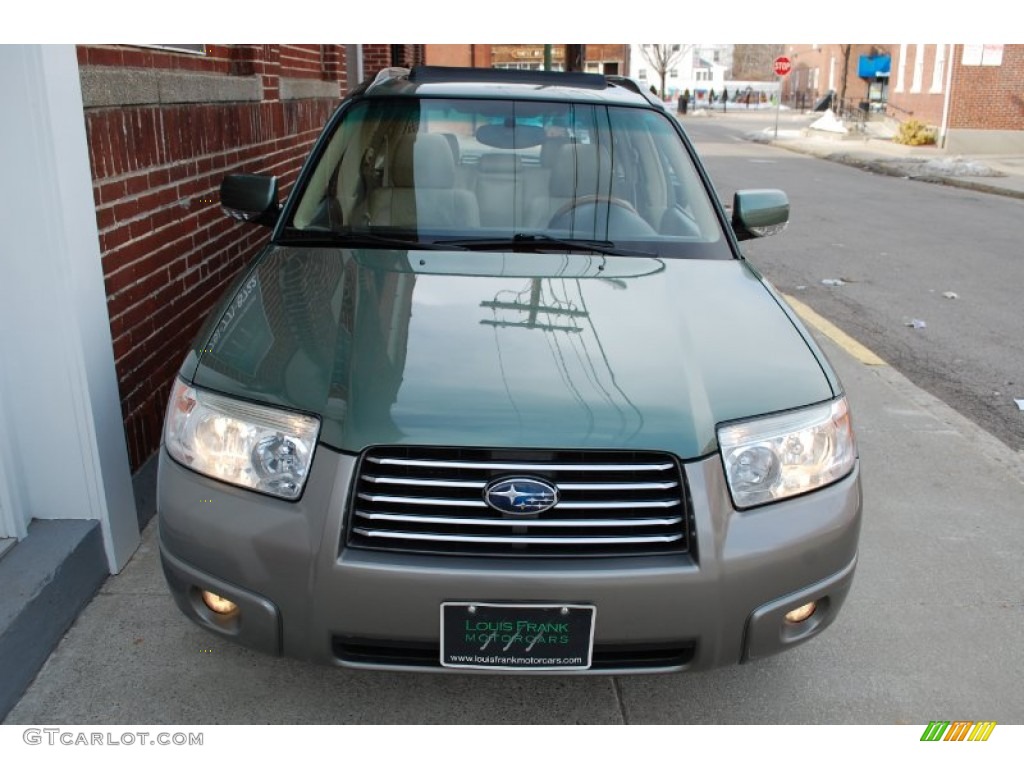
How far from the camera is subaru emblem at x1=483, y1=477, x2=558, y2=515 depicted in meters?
2.27

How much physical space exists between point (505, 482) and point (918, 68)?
35338mm

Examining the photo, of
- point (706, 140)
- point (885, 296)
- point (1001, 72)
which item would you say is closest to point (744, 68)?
point (706, 140)

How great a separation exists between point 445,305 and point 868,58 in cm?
4937

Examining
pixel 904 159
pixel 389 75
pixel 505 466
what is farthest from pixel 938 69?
pixel 505 466

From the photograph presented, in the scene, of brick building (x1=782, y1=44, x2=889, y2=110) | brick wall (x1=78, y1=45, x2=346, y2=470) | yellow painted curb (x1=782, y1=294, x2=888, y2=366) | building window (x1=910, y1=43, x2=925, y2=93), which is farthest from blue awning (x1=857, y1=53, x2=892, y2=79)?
brick wall (x1=78, y1=45, x2=346, y2=470)

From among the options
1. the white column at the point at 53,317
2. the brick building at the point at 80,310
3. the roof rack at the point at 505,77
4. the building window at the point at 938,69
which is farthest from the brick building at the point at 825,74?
the white column at the point at 53,317

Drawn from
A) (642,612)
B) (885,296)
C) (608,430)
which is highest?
(608,430)

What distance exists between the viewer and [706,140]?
33.7 m

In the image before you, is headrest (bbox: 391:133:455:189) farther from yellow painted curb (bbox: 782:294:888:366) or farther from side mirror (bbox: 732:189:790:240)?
yellow painted curb (bbox: 782:294:888:366)

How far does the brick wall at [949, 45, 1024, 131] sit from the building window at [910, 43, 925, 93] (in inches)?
286

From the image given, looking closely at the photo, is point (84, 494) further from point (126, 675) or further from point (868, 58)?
point (868, 58)

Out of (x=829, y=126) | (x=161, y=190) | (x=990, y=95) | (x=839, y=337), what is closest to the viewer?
(x=161, y=190)

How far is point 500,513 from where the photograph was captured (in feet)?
7.50

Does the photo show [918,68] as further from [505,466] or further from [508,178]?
[505,466]
